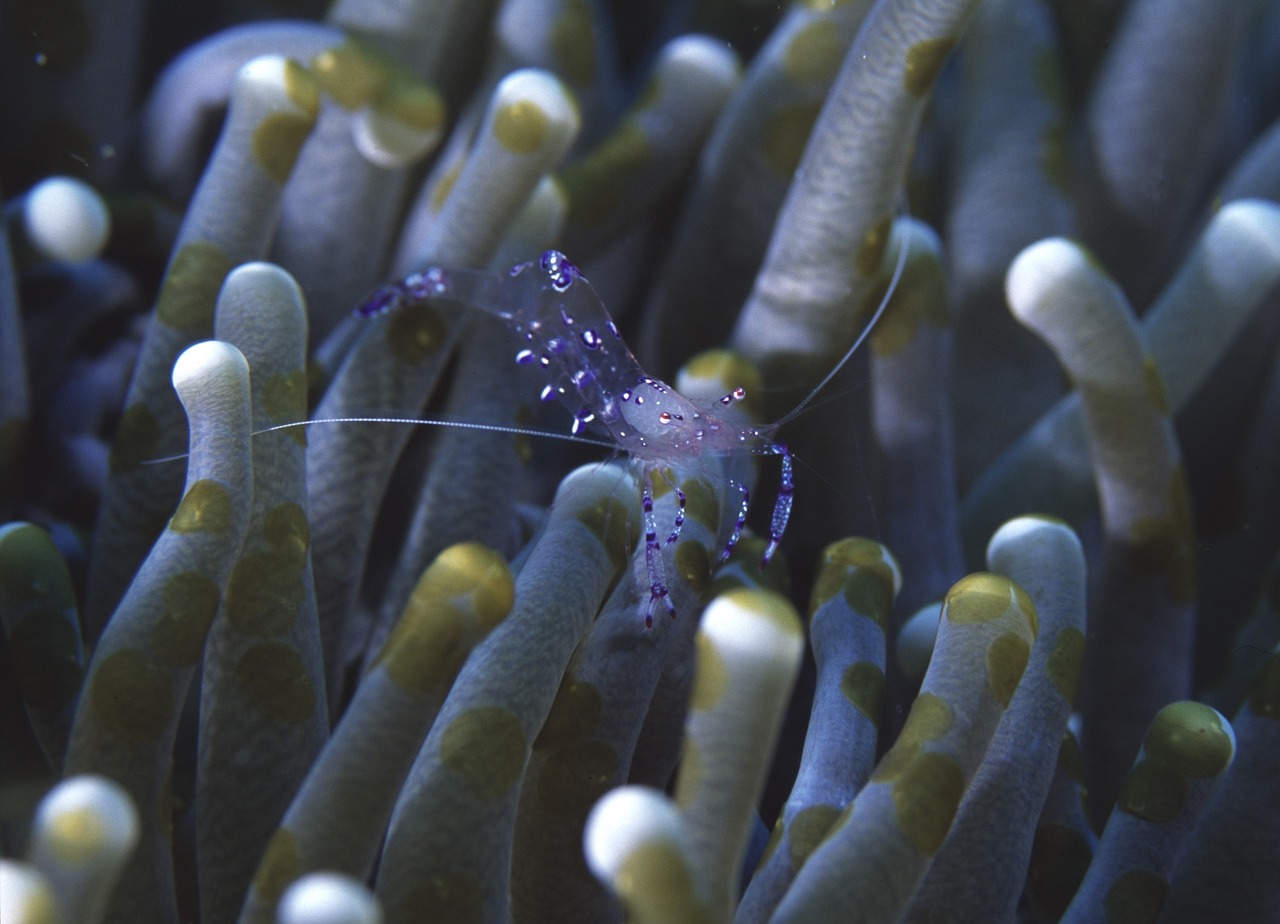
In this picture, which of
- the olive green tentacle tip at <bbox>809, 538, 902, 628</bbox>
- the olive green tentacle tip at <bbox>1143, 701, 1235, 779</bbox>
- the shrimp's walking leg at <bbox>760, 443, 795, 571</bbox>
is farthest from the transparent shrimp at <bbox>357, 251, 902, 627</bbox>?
the olive green tentacle tip at <bbox>1143, 701, 1235, 779</bbox>

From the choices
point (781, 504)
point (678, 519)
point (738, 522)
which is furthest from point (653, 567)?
point (781, 504)

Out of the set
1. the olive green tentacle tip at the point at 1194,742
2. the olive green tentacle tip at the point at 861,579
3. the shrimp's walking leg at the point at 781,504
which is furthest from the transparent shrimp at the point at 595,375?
the olive green tentacle tip at the point at 1194,742

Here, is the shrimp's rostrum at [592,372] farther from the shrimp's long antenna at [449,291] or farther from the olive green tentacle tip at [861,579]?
the olive green tentacle tip at [861,579]

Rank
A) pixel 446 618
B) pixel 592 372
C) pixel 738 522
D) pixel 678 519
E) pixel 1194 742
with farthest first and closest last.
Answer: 1. pixel 592 372
2. pixel 738 522
3. pixel 678 519
4. pixel 1194 742
5. pixel 446 618

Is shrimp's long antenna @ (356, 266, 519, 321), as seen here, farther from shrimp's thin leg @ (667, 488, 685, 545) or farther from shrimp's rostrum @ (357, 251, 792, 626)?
shrimp's thin leg @ (667, 488, 685, 545)

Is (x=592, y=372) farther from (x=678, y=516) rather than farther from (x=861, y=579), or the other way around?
(x=861, y=579)
